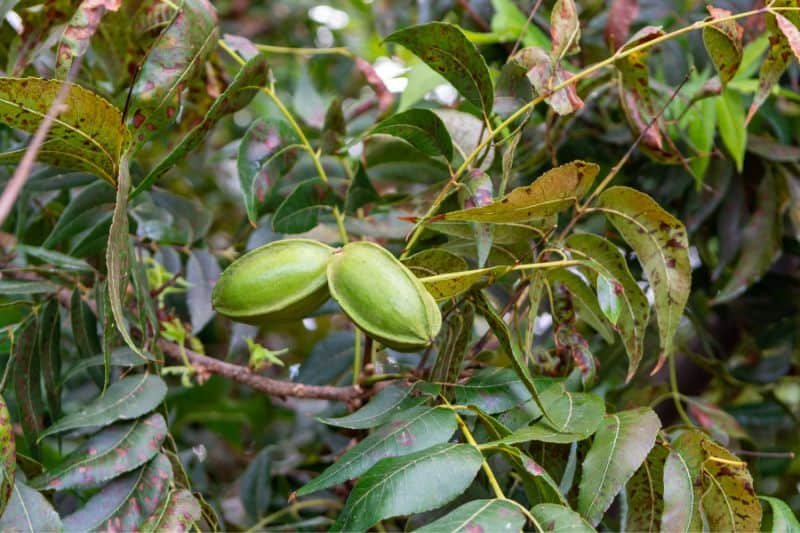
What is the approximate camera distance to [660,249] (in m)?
0.90

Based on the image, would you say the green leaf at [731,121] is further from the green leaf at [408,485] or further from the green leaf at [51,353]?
the green leaf at [51,353]

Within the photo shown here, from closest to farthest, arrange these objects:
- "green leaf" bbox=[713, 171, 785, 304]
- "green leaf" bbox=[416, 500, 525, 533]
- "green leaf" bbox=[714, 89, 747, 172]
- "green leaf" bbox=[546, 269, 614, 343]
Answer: "green leaf" bbox=[416, 500, 525, 533] < "green leaf" bbox=[546, 269, 614, 343] < "green leaf" bbox=[714, 89, 747, 172] < "green leaf" bbox=[713, 171, 785, 304]

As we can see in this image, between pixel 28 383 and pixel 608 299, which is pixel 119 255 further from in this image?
pixel 608 299

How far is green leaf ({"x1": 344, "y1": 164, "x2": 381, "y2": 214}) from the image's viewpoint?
1119 mm

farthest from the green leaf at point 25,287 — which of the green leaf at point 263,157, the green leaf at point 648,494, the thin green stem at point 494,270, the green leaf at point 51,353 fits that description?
the green leaf at point 648,494

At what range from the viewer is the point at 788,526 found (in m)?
0.84

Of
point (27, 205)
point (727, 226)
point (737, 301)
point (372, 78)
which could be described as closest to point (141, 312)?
point (27, 205)

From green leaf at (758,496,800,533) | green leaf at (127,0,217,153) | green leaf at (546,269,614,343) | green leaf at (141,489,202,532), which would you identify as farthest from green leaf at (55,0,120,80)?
green leaf at (758,496,800,533)

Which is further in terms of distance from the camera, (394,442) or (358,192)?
(358,192)

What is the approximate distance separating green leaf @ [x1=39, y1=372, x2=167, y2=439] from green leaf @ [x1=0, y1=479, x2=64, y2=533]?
85 mm

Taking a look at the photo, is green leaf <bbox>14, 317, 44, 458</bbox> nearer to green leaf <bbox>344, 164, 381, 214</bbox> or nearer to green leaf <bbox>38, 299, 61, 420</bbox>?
green leaf <bbox>38, 299, 61, 420</bbox>

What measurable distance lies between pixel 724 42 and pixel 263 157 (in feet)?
1.70

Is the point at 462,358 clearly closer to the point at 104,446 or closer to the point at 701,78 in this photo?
the point at 104,446

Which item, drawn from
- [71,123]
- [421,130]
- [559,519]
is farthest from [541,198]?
[71,123]
